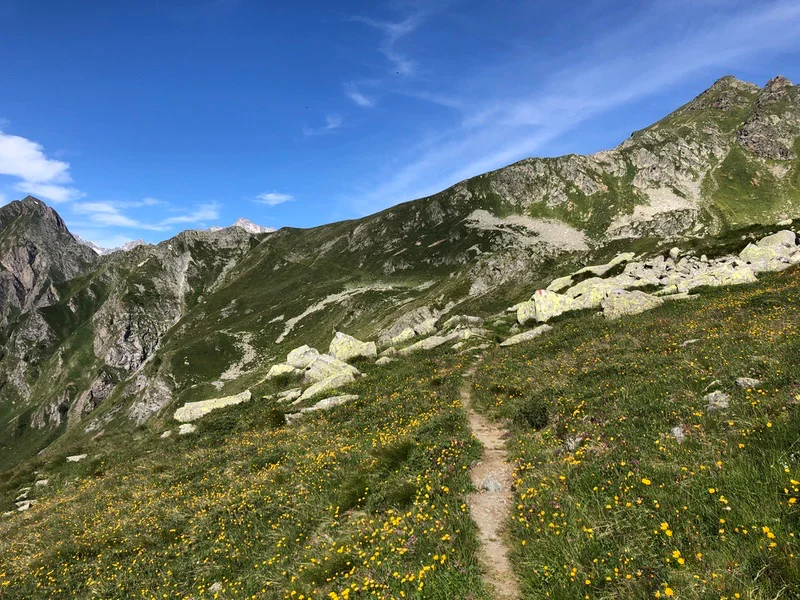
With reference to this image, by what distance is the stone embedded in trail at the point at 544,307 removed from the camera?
3120 cm

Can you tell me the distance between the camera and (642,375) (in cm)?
1317

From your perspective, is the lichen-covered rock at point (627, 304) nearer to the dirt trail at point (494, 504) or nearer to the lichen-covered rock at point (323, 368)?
the dirt trail at point (494, 504)

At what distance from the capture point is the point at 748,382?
9.70 metres

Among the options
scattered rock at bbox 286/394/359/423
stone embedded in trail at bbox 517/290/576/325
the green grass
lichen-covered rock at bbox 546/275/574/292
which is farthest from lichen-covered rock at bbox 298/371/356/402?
lichen-covered rock at bbox 546/275/574/292

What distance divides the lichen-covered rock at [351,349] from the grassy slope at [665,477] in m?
20.1

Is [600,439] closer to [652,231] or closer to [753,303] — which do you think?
[753,303]

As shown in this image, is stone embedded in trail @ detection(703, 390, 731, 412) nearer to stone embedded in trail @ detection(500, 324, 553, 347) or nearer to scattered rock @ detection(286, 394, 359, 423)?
scattered rock @ detection(286, 394, 359, 423)

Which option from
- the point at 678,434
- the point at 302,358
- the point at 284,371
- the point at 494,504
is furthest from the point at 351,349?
the point at 678,434

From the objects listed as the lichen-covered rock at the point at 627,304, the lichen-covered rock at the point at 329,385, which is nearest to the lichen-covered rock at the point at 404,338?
the lichen-covered rock at the point at 329,385

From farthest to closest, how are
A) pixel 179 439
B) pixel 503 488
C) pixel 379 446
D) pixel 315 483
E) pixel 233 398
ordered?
pixel 233 398 < pixel 179 439 < pixel 379 446 < pixel 315 483 < pixel 503 488

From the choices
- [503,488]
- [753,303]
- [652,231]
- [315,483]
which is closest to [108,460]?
[315,483]

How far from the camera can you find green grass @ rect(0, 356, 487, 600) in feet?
24.7

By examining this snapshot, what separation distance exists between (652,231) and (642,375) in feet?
679

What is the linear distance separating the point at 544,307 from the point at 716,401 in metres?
23.1
